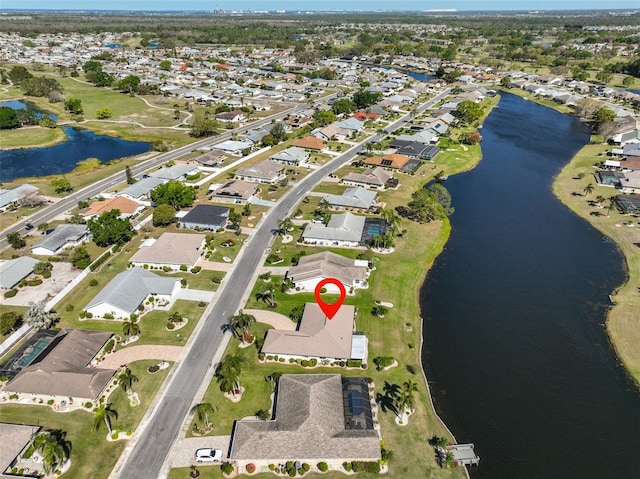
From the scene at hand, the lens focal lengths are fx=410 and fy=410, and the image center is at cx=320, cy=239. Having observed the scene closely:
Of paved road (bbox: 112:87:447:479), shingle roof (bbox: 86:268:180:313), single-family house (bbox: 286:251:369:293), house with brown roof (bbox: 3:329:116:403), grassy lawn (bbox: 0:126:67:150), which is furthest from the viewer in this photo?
grassy lawn (bbox: 0:126:67:150)

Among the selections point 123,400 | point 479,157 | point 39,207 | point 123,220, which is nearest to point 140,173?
point 39,207

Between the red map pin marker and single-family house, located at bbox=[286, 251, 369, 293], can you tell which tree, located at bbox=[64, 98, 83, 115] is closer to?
Result: single-family house, located at bbox=[286, 251, 369, 293]

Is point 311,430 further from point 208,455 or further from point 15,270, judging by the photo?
point 15,270

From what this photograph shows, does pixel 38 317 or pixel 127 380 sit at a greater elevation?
pixel 127 380

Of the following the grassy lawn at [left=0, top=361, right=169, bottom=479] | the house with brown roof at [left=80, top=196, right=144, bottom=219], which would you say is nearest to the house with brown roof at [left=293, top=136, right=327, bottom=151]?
the house with brown roof at [left=80, top=196, right=144, bottom=219]

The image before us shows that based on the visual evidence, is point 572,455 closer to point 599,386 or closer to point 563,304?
point 599,386

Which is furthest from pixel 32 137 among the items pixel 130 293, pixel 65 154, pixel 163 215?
pixel 130 293
